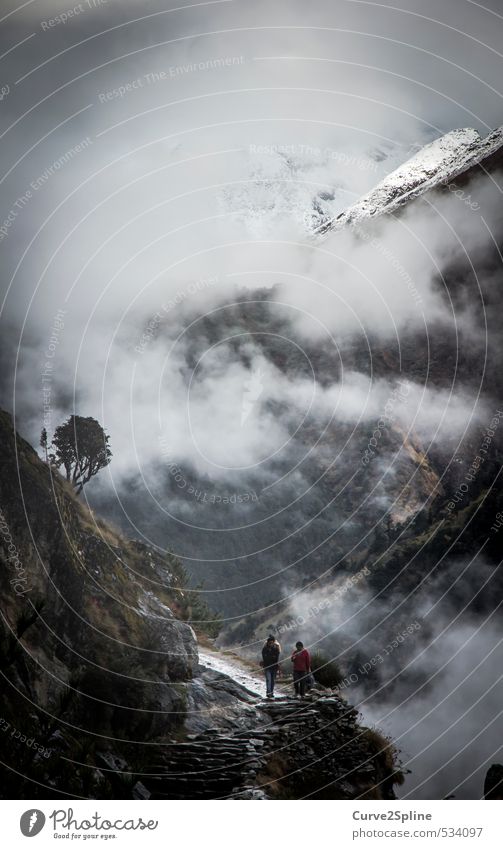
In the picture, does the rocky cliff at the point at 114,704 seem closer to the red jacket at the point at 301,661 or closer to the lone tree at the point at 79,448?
the red jacket at the point at 301,661

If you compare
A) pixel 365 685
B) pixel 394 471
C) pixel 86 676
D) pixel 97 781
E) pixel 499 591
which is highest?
pixel 394 471

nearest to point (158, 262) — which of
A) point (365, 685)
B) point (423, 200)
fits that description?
point (423, 200)

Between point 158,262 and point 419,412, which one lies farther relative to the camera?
point 419,412

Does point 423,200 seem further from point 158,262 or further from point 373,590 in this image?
point 373,590

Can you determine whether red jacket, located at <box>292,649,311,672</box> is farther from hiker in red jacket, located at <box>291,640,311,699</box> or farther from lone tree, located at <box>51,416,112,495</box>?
lone tree, located at <box>51,416,112,495</box>

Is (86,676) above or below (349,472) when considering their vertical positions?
below

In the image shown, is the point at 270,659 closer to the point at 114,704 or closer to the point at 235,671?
the point at 114,704

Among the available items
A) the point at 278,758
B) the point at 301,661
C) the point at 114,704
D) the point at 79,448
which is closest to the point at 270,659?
the point at 301,661
